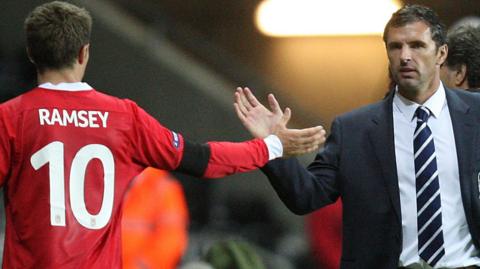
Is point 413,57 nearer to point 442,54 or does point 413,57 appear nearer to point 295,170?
point 442,54

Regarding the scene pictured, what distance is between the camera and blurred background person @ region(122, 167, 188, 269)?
227 inches

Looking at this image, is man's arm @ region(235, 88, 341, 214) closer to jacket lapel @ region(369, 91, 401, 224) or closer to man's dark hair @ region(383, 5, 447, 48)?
jacket lapel @ region(369, 91, 401, 224)

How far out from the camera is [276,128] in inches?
151

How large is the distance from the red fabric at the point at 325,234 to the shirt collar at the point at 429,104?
2.12 meters

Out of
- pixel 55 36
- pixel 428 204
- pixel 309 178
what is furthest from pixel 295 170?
pixel 55 36

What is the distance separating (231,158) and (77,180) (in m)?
0.47

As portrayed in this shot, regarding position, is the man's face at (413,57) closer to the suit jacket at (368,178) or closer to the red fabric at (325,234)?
the suit jacket at (368,178)

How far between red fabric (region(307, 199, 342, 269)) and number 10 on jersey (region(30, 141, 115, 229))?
2751mm

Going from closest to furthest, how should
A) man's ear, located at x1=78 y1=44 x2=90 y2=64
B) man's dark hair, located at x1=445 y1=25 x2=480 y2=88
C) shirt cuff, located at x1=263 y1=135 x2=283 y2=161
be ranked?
man's ear, located at x1=78 y1=44 x2=90 y2=64 → shirt cuff, located at x1=263 y1=135 x2=283 y2=161 → man's dark hair, located at x1=445 y1=25 x2=480 y2=88

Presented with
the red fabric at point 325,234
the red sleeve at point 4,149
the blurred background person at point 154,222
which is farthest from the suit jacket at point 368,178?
the red fabric at point 325,234

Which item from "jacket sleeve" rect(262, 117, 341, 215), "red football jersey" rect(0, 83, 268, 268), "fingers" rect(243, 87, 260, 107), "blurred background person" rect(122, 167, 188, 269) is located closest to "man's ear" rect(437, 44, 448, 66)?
"jacket sleeve" rect(262, 117, 341, 215)

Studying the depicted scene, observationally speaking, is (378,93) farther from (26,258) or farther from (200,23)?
(26,258)

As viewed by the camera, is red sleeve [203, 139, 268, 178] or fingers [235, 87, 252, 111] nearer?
red sleeve [203, 139, 268, 178]

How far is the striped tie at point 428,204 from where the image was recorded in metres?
3.87
